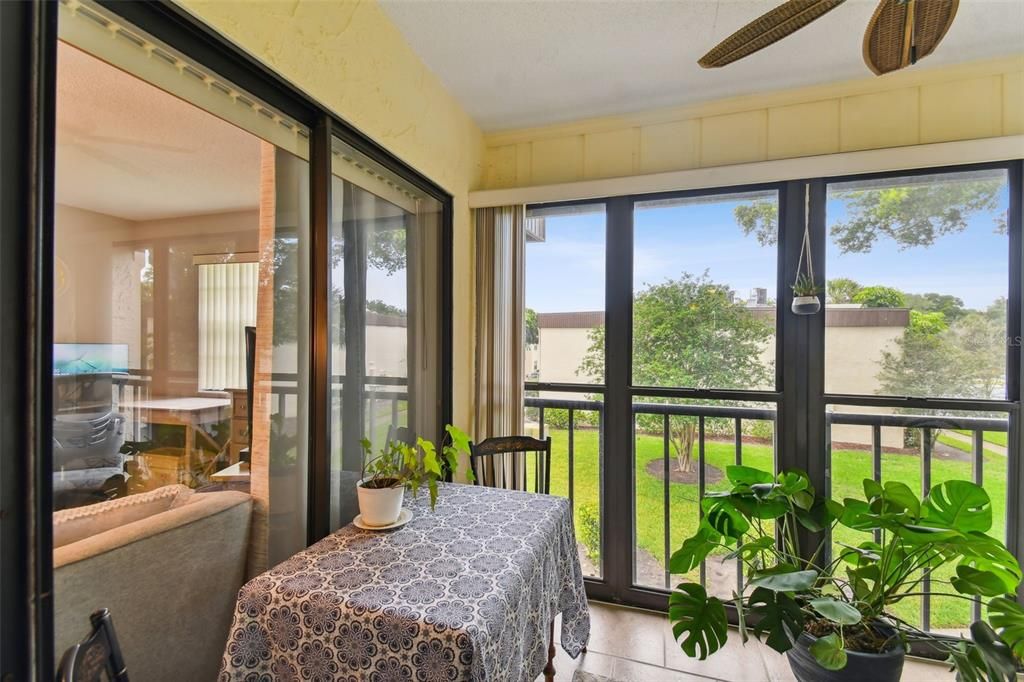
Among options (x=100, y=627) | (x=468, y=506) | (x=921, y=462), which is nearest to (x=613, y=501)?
(x=468, y=506)

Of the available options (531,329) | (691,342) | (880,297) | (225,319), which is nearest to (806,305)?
(880,297)

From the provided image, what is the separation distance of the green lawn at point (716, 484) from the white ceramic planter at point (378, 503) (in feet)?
4.41

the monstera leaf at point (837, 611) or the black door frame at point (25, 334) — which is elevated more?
the black door frame at point (25, 334)

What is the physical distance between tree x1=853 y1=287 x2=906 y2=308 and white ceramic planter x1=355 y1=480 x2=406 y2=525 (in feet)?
7.56

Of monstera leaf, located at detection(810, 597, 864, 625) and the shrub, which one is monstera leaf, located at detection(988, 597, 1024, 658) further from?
the shrub

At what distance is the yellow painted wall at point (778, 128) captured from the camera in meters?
1.97

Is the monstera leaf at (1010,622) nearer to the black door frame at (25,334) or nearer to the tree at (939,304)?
A: the tree at (939,304)

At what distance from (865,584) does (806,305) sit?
1181mm

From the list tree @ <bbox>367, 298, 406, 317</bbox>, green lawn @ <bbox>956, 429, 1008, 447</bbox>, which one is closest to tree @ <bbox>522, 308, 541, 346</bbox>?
tree @ <bbox>367, 298, 406, 317</bbox>

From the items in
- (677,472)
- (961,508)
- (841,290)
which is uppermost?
(841,290)

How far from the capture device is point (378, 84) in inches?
67.6

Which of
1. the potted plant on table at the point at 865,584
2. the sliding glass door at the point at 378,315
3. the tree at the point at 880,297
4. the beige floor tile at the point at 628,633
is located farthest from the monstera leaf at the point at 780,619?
the sliding glass door at the point at 378,315

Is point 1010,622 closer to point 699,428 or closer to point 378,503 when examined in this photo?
point 699,428

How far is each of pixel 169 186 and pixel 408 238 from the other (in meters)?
1.02
